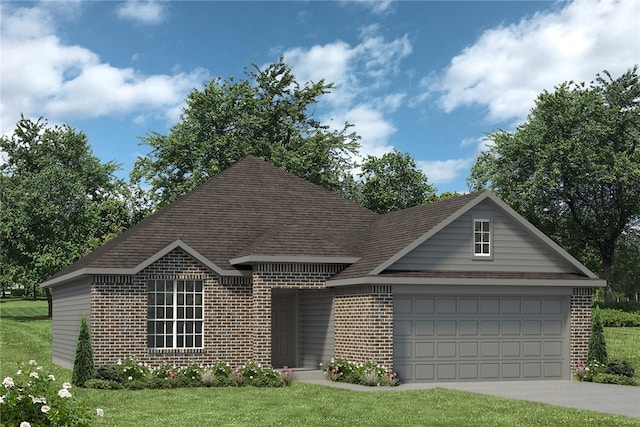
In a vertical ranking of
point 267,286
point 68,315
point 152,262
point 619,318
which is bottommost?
point 619,318

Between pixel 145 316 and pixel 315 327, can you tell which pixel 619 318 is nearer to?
pixel 315 327

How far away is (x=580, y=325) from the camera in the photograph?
27.5 m

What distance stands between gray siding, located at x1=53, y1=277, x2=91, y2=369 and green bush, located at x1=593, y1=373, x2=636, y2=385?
1518 cm

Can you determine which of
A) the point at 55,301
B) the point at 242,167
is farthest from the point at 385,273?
the point at 55,301

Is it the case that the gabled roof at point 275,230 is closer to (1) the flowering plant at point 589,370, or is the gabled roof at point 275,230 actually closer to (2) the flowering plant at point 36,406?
(1) the flowering plant at point 589,370

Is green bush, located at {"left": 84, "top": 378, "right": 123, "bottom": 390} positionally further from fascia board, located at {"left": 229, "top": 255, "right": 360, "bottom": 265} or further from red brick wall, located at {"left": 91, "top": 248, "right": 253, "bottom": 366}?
fascia board, located at {"left": 229, "top": 255, "right": 360, "bottom": 265}

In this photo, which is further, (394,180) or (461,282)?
(394,180)

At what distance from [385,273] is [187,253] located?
6.38 metres

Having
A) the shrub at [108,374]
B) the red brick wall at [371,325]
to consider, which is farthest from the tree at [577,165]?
the shrub at [108,374]

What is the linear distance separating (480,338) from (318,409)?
8.86 m

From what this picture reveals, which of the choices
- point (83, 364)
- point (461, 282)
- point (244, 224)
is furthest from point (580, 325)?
point (83, 364)

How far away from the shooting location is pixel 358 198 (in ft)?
190

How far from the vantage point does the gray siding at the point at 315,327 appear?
28.8 m

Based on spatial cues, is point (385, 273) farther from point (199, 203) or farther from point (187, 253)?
point (199, 203)
